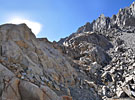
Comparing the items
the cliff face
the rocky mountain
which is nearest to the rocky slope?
the rocky mountain

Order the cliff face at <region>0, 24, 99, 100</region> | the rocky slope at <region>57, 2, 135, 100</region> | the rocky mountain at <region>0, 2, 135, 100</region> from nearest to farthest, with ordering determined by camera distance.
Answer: the cliff face at <region>0, 24, 99, 100</region>
the rocky mountain at <region>0, 2, 135, 100</region>
the rocky slope at <region>57, 2, 135, 100</region>

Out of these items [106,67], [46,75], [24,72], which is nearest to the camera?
[24,72]

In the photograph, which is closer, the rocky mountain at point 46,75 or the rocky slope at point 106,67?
the rocky mountain at point 46,75

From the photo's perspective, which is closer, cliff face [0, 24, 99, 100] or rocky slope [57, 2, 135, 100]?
cliff face [0, 24, 99, 100]

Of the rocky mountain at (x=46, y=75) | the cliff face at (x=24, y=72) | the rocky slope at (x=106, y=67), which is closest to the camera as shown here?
the cliff face at (x=24, y=72)

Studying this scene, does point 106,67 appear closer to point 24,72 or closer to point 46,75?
point 46,75

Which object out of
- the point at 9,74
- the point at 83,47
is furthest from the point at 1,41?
the point at 83,47

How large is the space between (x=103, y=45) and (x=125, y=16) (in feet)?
115

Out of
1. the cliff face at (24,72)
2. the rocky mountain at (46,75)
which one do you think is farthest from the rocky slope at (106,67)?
the cliff face at (24,72)

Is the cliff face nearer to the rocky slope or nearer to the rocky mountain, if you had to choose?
the rocky mountain

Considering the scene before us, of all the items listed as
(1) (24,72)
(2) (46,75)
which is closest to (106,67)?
(2) (46,75)

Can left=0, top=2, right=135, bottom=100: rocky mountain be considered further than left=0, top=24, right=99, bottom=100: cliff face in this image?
Yes

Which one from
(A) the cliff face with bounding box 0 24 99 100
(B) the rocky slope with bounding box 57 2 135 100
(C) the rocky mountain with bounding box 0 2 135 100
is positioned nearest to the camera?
(A) the cliff face with bounding box 0 24 99 100

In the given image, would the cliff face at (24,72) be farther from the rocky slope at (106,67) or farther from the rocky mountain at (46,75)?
the rocky slope at (106,67)
